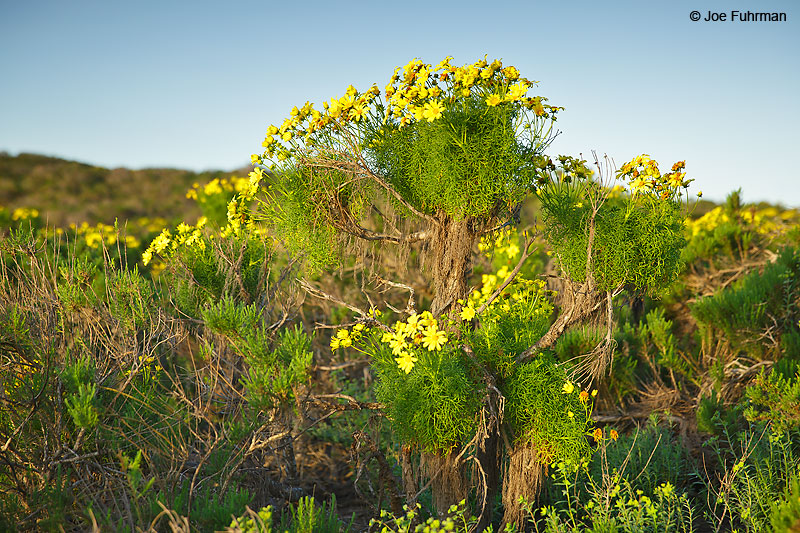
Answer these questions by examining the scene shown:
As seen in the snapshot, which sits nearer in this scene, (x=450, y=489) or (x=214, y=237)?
(x=450, y=489)

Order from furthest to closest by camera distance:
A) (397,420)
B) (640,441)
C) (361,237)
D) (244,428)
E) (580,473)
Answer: (640,441) → (580,473) → (361,237) → (397,420) → (244,428)

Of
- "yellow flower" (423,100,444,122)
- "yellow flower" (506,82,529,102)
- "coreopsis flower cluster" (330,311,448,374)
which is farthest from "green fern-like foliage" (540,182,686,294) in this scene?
"coreopsis flower cluster" (330,311,448,374)

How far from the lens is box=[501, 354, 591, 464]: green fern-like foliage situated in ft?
9.14

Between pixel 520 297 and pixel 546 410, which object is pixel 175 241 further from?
pixel 546 410

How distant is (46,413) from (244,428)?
915mm

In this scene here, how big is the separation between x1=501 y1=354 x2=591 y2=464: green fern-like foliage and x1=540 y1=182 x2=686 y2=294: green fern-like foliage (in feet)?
1.63

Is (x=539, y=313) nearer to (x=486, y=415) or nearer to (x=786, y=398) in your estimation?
(x=486, y=415)

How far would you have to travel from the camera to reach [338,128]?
2904 mm

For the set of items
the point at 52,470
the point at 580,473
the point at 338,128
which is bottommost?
the point at 580,473

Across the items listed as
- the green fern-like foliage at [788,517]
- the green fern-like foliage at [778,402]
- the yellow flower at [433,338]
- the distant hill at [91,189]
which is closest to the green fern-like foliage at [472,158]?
the yellow flower at [433,338]

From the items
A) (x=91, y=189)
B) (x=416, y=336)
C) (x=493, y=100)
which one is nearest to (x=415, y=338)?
(x=416, y=336)

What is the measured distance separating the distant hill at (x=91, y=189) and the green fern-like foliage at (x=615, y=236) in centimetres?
1731

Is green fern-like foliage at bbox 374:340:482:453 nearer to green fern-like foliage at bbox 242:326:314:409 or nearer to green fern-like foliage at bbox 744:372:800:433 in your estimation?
green fern-like foliage at bbox 242:326:314:409

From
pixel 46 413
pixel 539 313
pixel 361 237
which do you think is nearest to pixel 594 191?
pixel 539 313
